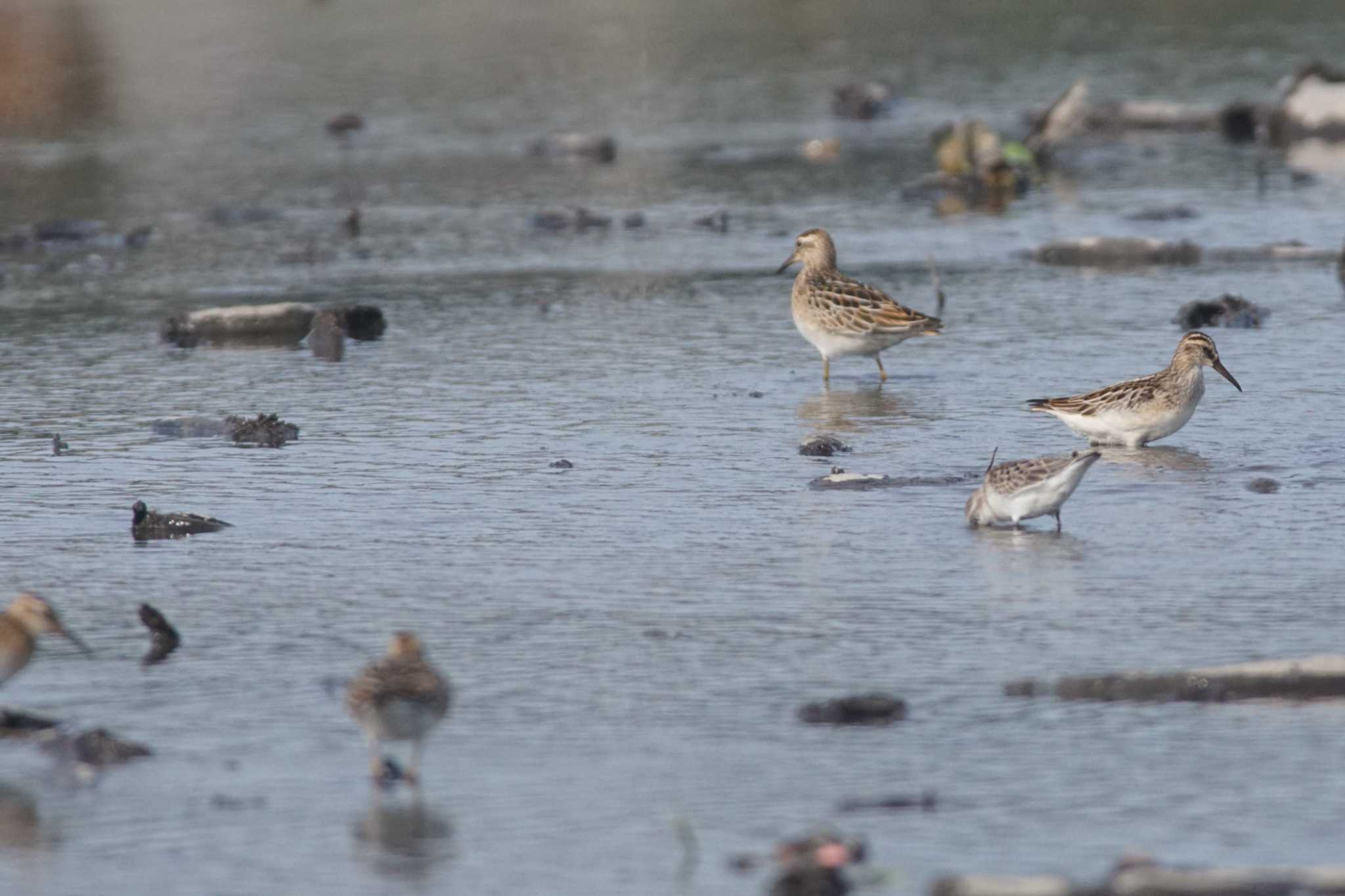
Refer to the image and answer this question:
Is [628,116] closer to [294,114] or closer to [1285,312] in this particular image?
[294,114]

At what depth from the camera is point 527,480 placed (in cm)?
1332

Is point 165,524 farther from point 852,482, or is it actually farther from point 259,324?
point 259,324

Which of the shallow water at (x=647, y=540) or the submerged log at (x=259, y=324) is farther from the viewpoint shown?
the submerged log at (x=259, y=324)

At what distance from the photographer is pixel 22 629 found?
915 cm

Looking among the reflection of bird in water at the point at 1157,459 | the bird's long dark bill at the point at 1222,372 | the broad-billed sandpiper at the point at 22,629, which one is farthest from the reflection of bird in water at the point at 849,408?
the broad-billed sandpiper at the point at 22,629

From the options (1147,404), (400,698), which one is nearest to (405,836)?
(400,698)

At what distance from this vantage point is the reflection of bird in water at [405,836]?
756 cm

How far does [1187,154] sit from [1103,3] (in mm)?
18529

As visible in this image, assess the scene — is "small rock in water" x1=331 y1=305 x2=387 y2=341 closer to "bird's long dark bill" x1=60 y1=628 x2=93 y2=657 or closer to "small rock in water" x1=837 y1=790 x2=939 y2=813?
"bird's long dark bill" x1=60 y1=628 x2=93 y2=657

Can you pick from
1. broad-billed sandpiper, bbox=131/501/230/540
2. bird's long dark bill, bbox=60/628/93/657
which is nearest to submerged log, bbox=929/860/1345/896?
bird's long dark bill, bbox=60/628/93/657

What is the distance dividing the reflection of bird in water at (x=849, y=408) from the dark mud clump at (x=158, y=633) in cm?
574

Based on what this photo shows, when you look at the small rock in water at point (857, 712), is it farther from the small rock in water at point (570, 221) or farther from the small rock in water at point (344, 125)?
the small rock in water at point (344, 125)

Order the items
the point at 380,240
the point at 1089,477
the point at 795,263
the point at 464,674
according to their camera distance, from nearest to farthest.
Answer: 1. the point at 464,674
2. the point at 1089,477
3. the point at 795,263
4. the point at 380,240

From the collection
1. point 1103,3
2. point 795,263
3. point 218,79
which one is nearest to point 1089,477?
point 795,263
